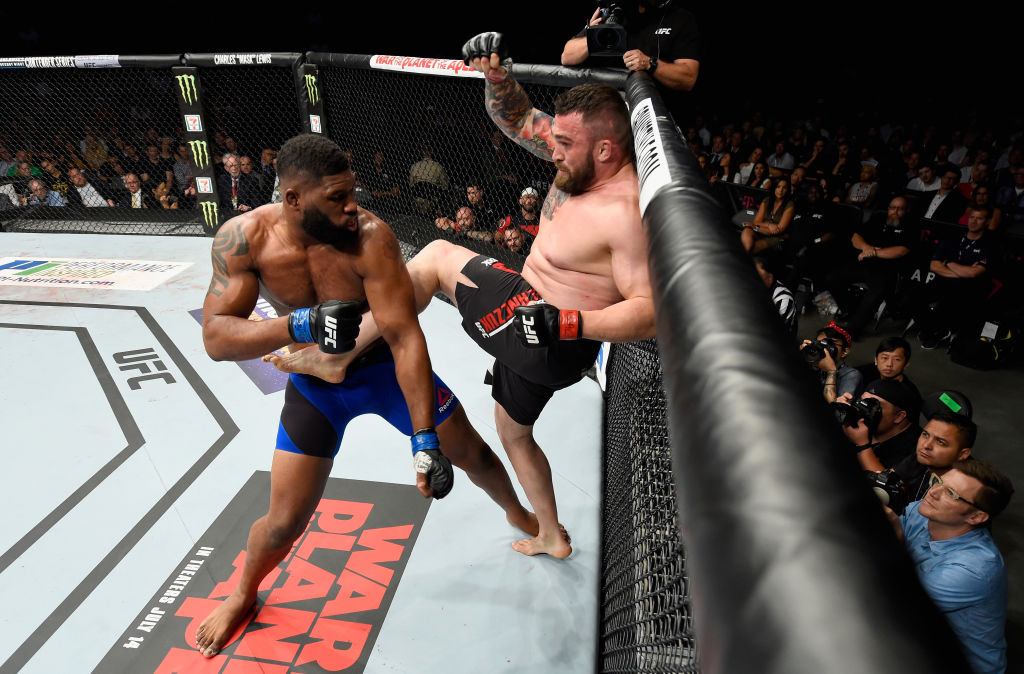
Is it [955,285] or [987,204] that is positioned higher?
[987,204]

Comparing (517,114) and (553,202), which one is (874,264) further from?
(553,202)

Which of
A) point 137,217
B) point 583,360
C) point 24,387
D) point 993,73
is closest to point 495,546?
point 583,360

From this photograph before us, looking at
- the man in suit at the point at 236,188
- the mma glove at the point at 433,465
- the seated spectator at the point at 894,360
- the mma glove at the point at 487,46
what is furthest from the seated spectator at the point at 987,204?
the man in suit at the point at 236,188

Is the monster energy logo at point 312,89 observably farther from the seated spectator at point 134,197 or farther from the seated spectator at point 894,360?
the seated spectator at point 894,360

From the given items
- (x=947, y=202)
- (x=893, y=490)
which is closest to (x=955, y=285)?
(x=947, y=202)

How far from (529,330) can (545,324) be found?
1.5 inches

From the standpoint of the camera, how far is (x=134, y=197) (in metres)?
6.16

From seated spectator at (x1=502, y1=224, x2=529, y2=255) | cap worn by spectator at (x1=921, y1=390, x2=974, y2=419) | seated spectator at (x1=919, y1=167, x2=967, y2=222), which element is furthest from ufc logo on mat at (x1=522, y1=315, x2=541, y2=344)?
seated spectator at (x1=919, y1=167, x2=967, y2=222)

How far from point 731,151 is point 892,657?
8.17 meters

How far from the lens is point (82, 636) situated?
5.96ft

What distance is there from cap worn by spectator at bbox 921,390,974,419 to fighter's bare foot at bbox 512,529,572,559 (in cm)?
181

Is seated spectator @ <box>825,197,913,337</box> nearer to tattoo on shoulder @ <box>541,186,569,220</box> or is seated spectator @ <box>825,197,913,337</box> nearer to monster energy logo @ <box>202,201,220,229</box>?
tattoo on shoulder @ <box>541,186,569,220</box>

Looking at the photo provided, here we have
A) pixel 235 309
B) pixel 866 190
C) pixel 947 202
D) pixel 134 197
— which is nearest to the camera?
pixel 235 309

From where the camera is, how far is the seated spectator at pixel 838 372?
10.5ft
